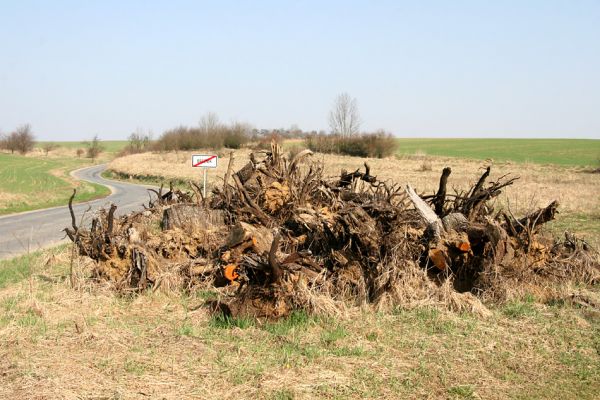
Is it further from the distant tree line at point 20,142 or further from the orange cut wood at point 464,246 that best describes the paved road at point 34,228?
the distant tree line at point 20,142

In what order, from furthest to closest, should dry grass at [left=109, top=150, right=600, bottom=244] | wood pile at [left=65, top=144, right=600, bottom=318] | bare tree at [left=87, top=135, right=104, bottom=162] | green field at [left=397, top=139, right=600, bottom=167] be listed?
bare tree at [left=87, top=135, right=104, bottom=162], green field at [left=397, top=139, right=600, bottom=167], dry grass at [left=109, top=150, right=600, bottom=244], wood pile at [left=65, top=144, right=600, bottom=318]

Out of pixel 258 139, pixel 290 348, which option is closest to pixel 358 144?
pixel 258 139

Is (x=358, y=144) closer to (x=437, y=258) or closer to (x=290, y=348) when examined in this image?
(x=437, y=258)

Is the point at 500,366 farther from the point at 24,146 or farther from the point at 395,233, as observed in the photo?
the point at 24,146

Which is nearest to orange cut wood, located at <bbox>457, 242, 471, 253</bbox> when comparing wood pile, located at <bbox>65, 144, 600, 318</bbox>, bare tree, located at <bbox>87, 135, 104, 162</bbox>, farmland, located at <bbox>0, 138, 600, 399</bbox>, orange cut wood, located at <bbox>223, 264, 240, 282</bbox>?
wood pile, located at <bbox>65, 144, 600, 318</bbox>

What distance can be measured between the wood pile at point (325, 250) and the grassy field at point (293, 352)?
327 millimetres

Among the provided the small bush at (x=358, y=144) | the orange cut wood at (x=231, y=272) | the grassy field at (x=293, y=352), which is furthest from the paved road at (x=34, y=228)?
the small bush at (x=358, y=144)

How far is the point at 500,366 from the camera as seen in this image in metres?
5.24

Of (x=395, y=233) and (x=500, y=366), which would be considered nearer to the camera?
(x=500, y=366)

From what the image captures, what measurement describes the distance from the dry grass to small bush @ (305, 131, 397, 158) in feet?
8.38

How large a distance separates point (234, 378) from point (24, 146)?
118 meters

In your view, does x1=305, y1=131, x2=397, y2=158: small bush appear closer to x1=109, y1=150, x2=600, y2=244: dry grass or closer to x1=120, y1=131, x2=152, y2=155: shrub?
x1=109, y1=150, x2=600, y2=244: dry grass

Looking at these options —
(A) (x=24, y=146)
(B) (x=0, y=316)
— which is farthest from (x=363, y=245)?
(A) (x=24, y=146)

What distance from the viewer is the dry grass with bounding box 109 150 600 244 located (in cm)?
1710
